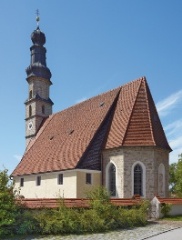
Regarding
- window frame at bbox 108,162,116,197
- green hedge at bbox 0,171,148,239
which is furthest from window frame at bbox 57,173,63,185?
green hedge at bbox 0,171,148,239

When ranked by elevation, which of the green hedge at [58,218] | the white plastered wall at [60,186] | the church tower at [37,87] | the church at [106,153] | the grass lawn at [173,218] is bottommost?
the grass lawn at [173,218]

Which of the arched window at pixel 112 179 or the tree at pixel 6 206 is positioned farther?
the arched window at pixel 112 179

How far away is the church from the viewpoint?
26578 millimetres

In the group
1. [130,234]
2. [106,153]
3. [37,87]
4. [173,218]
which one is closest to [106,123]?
[106,153]

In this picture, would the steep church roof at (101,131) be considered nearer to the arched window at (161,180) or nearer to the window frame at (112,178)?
the window frame at (112,178)

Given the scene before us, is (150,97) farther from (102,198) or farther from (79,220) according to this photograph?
(79,220)

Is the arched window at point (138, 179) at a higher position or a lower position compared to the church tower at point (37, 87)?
lower

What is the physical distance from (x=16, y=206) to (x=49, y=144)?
18.2 metres

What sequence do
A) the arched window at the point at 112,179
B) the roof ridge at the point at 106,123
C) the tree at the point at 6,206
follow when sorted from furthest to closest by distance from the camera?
the roof ridge at the point at 106,123
the arched window at the point at 112,179
the tree at the point at 6,206

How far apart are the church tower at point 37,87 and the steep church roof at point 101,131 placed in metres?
7.30

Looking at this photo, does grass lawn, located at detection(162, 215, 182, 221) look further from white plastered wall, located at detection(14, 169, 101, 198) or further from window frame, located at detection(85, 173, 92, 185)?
window frame, located at detection(85, 173, 92, 185)

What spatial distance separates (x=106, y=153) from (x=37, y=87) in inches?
705

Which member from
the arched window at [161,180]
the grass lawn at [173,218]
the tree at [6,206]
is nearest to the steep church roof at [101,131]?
the arched window at [161,180]

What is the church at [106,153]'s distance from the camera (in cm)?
2658
